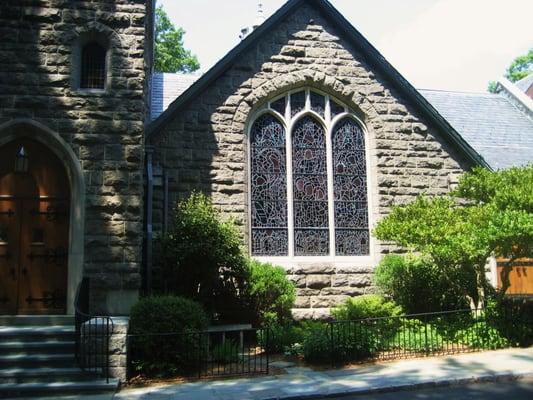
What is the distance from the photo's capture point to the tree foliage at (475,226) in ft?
30.8

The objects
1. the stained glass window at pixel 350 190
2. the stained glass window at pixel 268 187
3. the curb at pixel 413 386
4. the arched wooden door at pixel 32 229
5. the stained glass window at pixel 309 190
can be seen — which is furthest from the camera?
the stained glass window at pixel 350 190

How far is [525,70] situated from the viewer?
35.2 meters

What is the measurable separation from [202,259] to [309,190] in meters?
3.36

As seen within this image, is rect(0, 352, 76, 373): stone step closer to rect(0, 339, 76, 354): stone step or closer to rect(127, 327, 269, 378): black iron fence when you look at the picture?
rect(0, 339, 76, 354): stone step

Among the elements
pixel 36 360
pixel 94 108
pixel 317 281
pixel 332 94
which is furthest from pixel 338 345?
pixel 332 94

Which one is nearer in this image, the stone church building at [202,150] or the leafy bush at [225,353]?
the leafy bush at [225,353]

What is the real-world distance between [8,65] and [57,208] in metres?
2.76

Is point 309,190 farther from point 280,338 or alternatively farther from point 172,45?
point 172,45

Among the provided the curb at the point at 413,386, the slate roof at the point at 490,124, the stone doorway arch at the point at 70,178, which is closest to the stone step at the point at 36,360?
the stone doorway arch at the point at 70,178

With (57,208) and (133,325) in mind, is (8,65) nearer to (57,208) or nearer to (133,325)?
(57,208)

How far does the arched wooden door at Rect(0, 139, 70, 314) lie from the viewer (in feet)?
30.5

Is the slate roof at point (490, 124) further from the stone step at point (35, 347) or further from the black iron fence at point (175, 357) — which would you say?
the stone step at point (35, 347)

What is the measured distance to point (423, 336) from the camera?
10039 mm

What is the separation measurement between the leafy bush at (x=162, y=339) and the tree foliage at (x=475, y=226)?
450 centimetres
